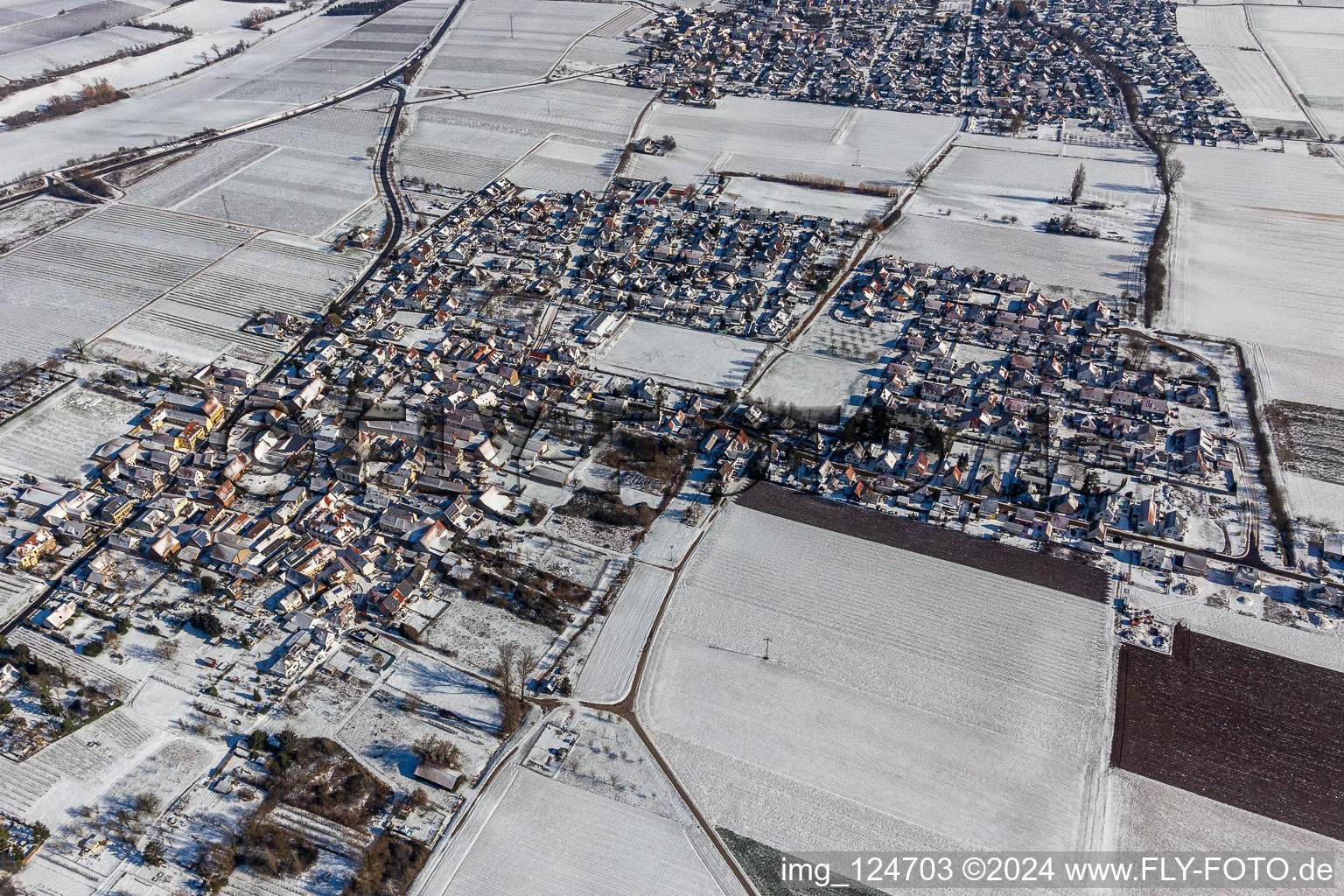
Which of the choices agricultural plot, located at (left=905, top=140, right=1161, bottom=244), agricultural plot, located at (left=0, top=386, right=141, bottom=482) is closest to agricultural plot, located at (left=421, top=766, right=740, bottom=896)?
agricultural plot, located at (left=0, top=386, right=141, bottom=482)

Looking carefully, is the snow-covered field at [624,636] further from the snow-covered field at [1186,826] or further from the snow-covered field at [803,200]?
the snow-covered field at [803,200]

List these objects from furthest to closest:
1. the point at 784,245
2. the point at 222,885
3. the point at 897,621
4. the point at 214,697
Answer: the point at 784,245
the point at 897,621
the point at 214,697
the point at 222,885

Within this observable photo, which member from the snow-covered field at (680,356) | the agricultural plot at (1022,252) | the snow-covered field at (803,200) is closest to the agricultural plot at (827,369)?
the snow-covered field at (680,356)

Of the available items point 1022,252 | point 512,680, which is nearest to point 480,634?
point 512,680

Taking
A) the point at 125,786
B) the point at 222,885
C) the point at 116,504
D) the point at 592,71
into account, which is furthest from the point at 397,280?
the point at 592,71

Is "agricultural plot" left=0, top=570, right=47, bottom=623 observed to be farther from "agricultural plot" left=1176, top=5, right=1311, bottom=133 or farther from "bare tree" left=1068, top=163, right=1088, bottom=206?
"agricultural plot" left=1176, top=5, right=1311, bottom=133

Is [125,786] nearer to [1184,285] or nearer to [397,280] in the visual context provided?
[397,280]
